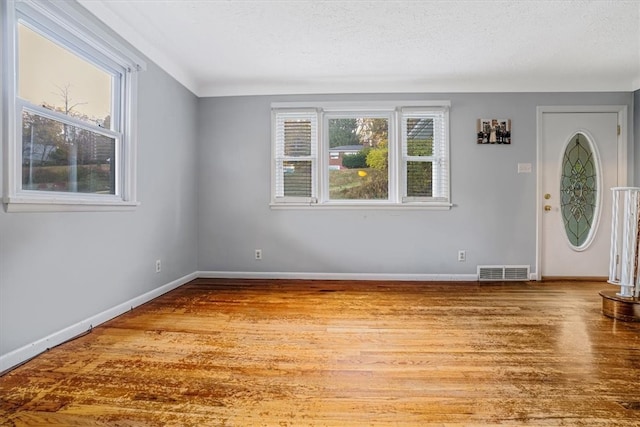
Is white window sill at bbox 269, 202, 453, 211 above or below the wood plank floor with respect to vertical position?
above

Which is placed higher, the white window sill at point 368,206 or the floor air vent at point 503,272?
the white window sill at point 368,206

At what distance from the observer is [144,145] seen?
9.72ft

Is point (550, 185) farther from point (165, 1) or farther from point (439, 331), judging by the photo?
point (165, 1)

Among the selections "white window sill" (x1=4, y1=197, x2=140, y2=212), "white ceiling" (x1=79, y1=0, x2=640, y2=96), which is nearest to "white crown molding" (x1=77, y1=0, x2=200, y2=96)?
"white ceiling" (x1=79, y1=0, x2=640, y2=96)

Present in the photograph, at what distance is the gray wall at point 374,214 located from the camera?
386 cm

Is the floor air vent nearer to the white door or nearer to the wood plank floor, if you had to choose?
the white door

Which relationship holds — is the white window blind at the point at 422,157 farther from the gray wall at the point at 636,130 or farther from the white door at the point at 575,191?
the gray wall at the point at 636,130

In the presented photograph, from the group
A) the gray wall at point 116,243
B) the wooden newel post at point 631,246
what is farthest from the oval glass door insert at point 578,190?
the gray wall at point 116,243

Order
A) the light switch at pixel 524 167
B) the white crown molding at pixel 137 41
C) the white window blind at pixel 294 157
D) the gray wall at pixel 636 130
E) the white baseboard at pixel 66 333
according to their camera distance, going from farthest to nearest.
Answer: the white window blind at pixel 294 157, the light switch at pixel 524 167, the gray wall at pixel 636 130, the white crown molding at pixel 137 41, the white baseboard at pixel 66 333

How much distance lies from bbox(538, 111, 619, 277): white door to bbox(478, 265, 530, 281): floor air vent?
0.23 metres

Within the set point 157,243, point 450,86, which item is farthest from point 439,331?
point 450,86

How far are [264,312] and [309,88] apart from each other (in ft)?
9.11

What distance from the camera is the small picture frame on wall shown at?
12.6ft

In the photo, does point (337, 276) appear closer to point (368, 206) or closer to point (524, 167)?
point (368, 206)
